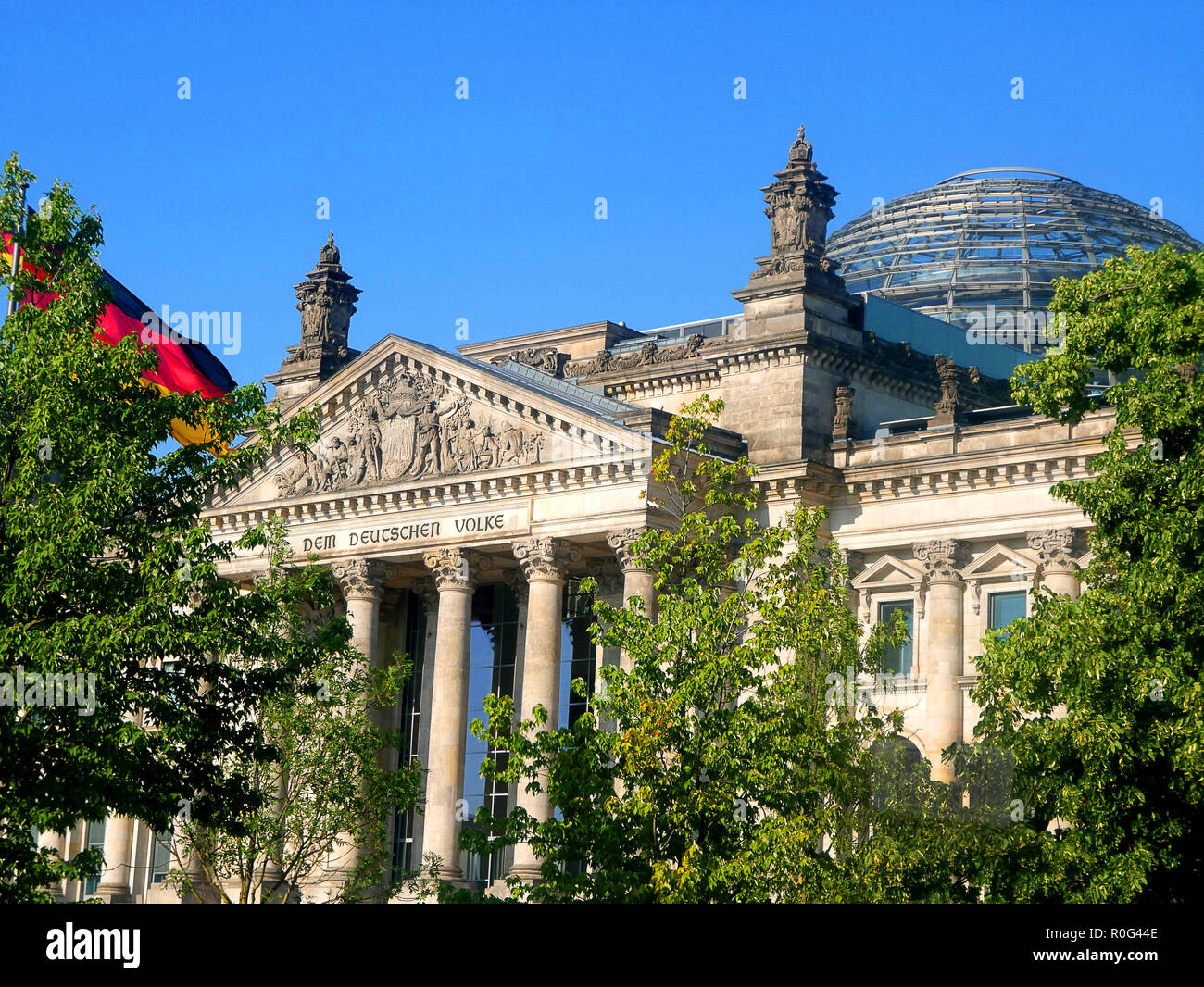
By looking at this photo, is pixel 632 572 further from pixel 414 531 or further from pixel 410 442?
pixel 410 442

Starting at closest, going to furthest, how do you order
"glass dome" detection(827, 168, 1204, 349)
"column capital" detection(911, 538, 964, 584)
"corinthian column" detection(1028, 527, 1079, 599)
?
"corinthian column" detection(1028, 527, 1079, 599) → "column capital" detection(911, 538, 964, 584) → "glass dome" detection(827, 168, 1204, 349)

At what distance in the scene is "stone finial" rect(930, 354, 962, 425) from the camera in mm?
53000

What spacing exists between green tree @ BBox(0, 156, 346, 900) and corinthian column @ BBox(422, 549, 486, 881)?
873 inches

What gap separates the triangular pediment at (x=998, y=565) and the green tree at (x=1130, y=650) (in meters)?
16.2

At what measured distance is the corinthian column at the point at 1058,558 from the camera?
49.2m

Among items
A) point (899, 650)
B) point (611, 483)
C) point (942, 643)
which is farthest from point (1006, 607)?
point (611, 483)

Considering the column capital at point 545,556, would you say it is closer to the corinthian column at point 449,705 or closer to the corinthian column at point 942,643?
the corinthian column at point 449,705

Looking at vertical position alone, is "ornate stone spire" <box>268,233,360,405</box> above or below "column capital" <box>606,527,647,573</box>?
above

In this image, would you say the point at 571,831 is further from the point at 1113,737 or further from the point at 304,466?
the point at 304,466

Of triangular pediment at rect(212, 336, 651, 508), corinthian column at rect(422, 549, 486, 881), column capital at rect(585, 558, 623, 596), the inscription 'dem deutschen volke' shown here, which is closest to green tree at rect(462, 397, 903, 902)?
triangular pediment at rect(212, 336, 651, 508)

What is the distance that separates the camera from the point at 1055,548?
49.5m

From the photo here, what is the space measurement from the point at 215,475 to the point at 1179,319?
1671 centimetres

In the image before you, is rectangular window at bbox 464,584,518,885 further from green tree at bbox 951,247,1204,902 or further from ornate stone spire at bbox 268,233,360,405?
green tree at bbox 951,247,1204,902
